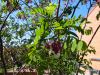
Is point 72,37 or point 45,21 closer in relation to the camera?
point 72,37

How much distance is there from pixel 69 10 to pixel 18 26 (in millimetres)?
5655

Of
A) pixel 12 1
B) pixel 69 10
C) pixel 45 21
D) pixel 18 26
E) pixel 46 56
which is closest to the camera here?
pixel 45 21

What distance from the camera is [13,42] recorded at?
390 inches

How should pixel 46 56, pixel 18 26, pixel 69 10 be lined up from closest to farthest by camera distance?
Result: pixel 46 56 → pixel 69 10 → pixel 18 26

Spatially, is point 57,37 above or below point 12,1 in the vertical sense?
below

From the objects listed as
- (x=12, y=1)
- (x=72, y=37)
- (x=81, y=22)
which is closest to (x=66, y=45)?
(x=72, y=37)

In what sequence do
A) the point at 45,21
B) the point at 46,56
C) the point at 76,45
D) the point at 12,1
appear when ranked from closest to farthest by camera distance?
1. the point at 76,45
2. the point at 45,21
3. the point at 46,56
4. the point at 12,1

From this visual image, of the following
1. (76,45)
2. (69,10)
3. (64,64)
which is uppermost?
(69,10)

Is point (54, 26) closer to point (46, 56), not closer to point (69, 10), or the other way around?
point (46, 56)

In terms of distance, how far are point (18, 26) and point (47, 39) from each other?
6.89 meters

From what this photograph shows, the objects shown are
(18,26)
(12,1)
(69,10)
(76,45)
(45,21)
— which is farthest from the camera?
(18,26)

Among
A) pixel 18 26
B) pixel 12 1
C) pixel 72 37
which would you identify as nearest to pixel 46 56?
pixel 72 37

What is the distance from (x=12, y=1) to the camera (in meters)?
4.88

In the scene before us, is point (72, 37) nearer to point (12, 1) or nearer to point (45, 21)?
point (45, 21)
